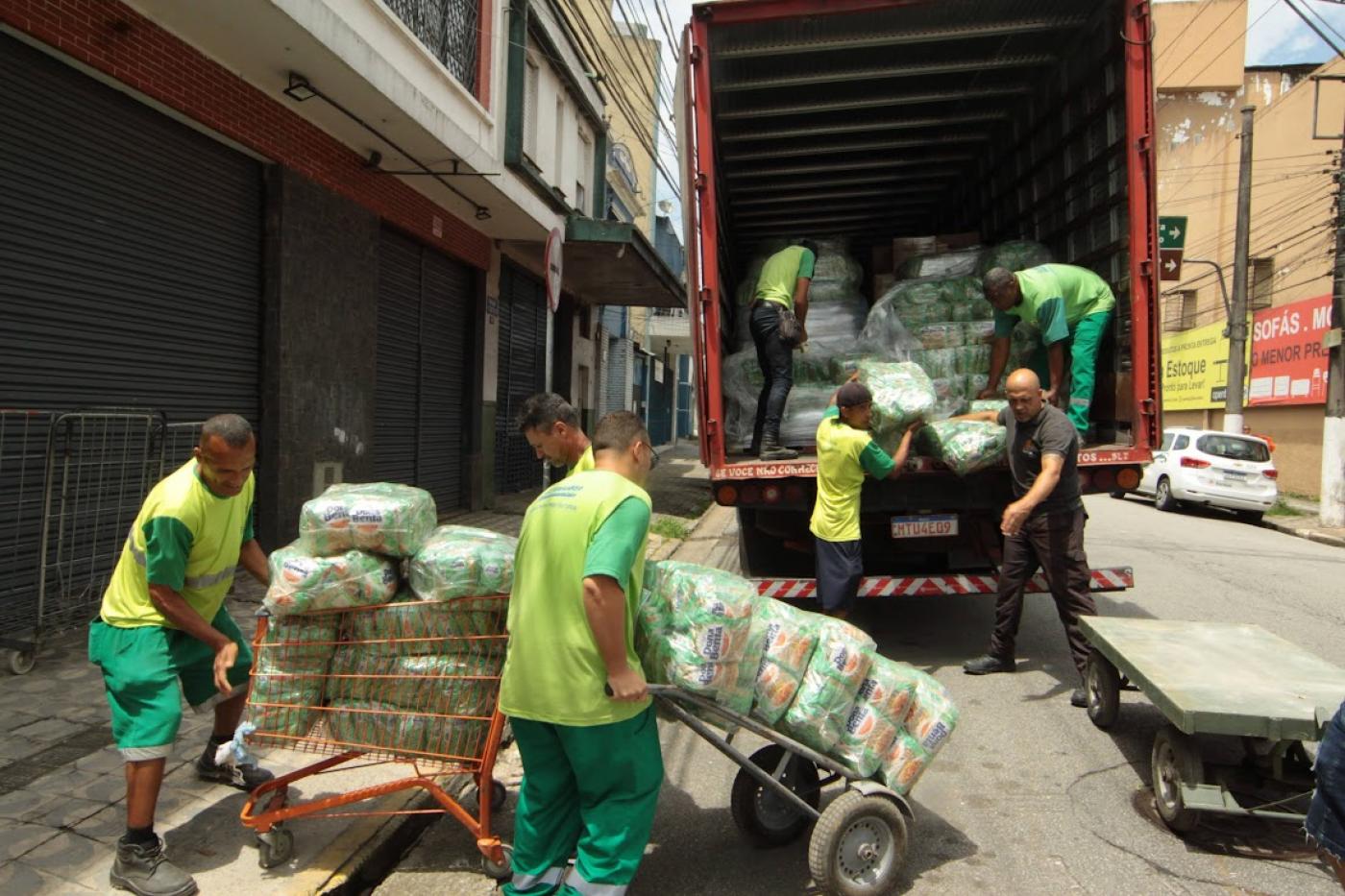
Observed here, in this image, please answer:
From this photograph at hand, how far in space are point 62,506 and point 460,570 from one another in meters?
3.44

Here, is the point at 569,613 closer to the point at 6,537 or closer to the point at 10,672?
the point at 10,672

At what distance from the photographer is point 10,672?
→ 4504 millimetres

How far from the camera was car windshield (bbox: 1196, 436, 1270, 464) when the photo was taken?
14.7 metres

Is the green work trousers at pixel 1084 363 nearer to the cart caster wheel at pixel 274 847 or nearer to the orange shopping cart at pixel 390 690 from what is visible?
the orange shopping cart at pixel 390 690

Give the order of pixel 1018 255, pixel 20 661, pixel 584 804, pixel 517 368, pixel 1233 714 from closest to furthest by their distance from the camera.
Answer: pixel 584 804
pixel 1233 714
pixel 20 661
pixel 1018 255
pixel 517 368

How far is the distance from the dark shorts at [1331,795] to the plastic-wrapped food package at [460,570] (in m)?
2.18

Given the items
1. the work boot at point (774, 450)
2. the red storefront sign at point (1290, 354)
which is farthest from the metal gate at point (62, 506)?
the red storefront sign at point (1290, 354)

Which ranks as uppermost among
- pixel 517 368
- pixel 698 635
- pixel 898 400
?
pixel 517 368

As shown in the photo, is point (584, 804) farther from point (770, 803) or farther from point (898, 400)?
point (898, 400)

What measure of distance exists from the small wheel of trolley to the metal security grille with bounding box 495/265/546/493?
1017cm

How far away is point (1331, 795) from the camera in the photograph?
1911mm

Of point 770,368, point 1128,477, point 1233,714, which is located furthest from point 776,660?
point 770,368

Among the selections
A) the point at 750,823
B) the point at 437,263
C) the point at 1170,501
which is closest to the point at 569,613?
the point at 750,823

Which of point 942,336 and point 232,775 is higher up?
point 942,336
